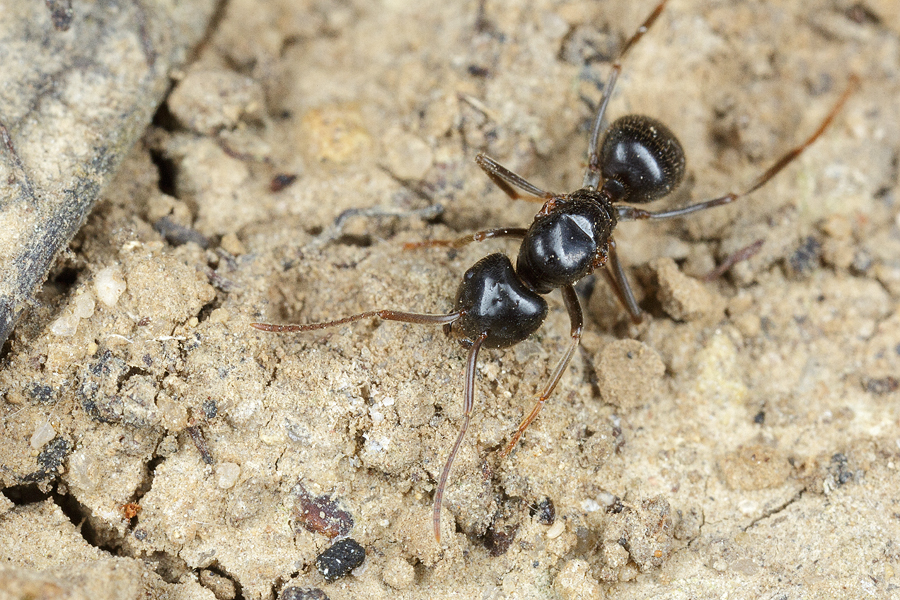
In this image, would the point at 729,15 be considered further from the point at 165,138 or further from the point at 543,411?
the point at 165,138

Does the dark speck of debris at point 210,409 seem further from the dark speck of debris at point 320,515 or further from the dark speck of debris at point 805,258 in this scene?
the dark speck of debris at point 805,258

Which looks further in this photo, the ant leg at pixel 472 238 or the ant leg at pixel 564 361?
the ant leg at pixel 472 238

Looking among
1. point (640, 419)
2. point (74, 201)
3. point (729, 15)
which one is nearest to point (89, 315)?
point (74, 201)

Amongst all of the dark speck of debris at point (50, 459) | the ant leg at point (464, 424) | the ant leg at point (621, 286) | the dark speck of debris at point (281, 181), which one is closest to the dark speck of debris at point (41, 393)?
the dark speck of debris at point (50, 459)

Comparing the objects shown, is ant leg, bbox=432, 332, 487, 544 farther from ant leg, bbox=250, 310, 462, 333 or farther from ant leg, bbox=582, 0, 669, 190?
ant leg, bbox=582, 0, 669, 190

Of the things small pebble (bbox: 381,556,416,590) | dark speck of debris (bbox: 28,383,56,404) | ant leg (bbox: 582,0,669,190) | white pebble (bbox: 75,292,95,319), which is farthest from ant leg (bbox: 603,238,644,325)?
dark speck of debris (bbox: 28,383,56,404)

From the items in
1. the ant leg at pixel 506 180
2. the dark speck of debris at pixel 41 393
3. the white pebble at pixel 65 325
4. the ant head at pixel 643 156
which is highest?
the ant head at pixel 643 156

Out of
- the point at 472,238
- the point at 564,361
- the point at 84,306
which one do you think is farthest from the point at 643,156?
the point at 84,306
